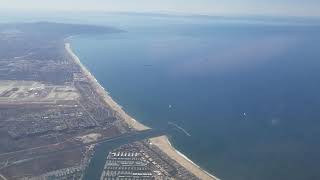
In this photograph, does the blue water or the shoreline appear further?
the blue water

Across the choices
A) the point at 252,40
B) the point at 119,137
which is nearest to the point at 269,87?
the point at 119,137

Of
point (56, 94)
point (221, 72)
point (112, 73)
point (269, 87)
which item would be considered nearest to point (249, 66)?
point (221, 72)

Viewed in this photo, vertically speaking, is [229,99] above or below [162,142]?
above

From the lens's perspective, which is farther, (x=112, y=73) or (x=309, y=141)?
(x=112, y=73)

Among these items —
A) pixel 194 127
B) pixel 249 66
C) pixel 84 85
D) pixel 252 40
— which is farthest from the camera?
pixel 252 40

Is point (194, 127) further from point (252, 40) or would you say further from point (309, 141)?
point (252, 40)

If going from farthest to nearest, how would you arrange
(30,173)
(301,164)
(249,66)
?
(249,66) → (301,164) → (30,173)

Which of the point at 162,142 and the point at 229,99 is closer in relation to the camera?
the point at 162,142

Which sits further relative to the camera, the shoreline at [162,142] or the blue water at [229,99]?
the blue water at [229,99]
